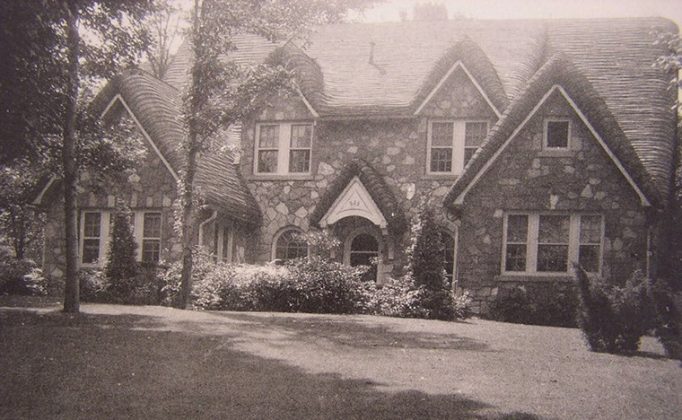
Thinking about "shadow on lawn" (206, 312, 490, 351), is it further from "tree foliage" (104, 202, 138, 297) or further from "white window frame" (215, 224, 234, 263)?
"white window frame" (215, 224, 234, 263)

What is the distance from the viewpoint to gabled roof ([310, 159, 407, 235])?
19.7 m

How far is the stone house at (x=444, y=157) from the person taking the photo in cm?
1784

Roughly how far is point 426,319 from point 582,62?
1138cm

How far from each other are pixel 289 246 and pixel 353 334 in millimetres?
10027

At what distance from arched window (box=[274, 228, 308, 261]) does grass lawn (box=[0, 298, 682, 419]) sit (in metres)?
8.42

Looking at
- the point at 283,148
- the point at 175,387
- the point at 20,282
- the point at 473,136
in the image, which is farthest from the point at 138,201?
the point at 175,387

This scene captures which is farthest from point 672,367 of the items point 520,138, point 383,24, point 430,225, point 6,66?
point 383,24

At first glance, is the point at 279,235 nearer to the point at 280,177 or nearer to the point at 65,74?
the point at 280,177

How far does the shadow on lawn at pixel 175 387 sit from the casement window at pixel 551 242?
10.2m

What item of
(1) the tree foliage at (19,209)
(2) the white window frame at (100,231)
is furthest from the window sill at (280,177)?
(1) the tree foliage at (19,209)

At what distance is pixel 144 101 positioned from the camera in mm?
Answer: 20125

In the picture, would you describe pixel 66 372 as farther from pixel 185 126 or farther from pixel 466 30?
pixel 466 30

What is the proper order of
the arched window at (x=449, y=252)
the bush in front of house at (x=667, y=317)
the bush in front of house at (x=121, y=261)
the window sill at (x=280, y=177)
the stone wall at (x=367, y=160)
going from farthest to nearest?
the window sill at (x=280, y=177)
the stone wall at (x=367, y=160)
the arched window at (x=449, y=252)
the bush in front of house at (x=121, y=261)
the bush in front of house at (x=667, y=317)

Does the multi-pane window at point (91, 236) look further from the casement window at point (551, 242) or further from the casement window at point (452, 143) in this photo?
the casement window at point (551, 242)
